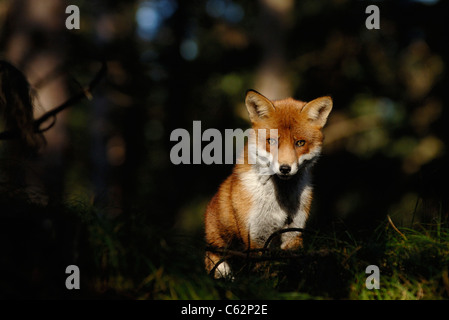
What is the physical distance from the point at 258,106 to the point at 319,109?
61 cm

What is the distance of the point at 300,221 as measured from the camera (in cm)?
407

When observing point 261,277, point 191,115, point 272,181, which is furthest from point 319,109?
point 191,115

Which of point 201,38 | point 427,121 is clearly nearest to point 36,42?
point 427,121

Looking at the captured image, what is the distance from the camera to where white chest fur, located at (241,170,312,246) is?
13.3ft

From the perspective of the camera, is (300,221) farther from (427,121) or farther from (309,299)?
(427,121)

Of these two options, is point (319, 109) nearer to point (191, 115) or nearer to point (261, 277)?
point (261, 277)

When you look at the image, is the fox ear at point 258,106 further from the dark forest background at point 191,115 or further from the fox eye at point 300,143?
the dark forest background at point 191,115

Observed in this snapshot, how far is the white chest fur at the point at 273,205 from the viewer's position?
405cm

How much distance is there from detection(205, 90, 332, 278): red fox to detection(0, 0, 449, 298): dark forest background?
1.34ft

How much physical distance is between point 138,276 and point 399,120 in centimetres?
1155

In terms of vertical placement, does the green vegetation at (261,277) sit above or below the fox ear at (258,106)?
below

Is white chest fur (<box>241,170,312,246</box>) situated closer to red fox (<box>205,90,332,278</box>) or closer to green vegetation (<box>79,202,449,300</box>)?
red fox (<box>205,90,332,278</box>)

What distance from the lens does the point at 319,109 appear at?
4.22 metres

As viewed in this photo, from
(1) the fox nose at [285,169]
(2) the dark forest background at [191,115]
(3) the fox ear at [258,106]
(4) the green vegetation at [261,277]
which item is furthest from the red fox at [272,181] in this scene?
(4) the green vegetation at [261,277]
